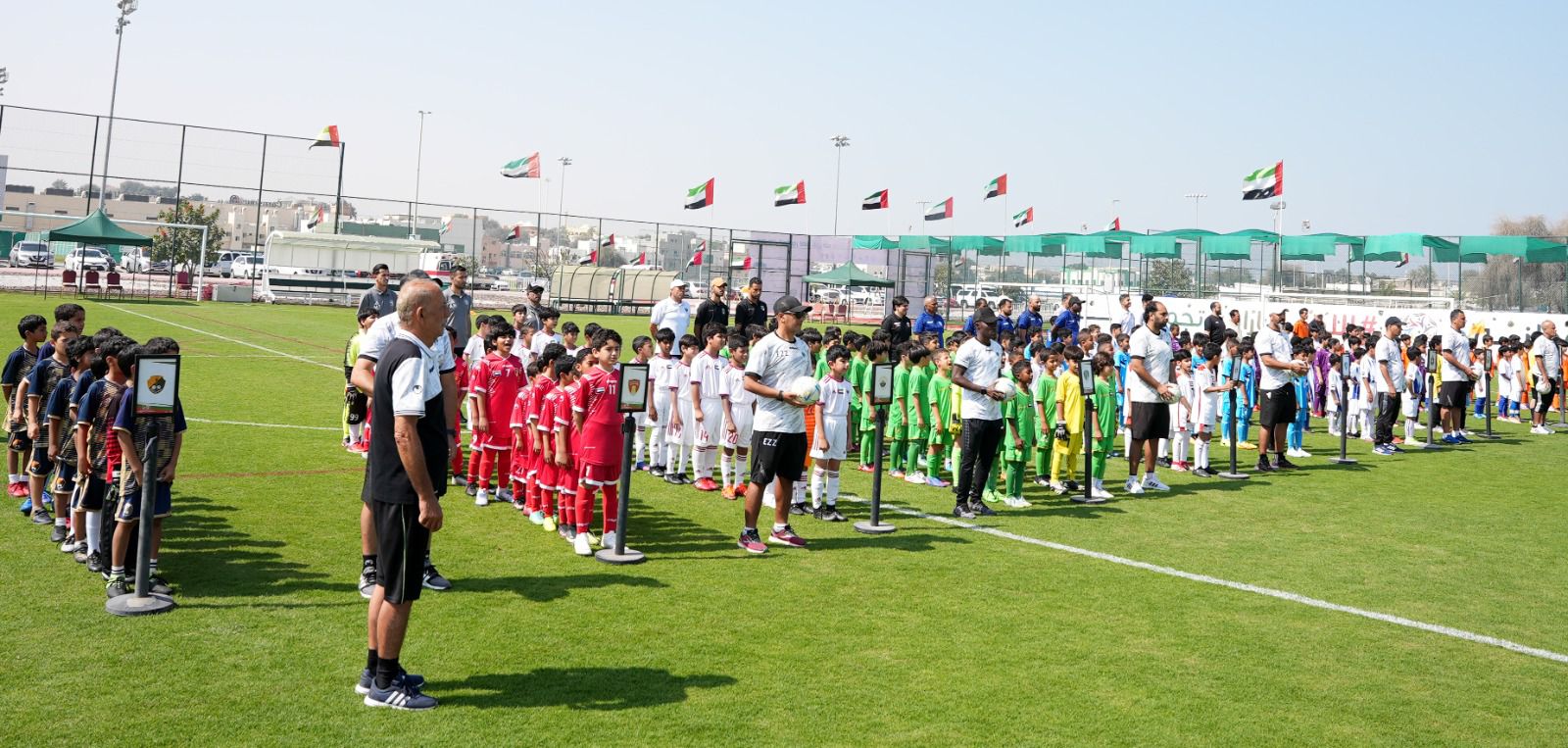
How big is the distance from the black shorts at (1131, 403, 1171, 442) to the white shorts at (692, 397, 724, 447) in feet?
15.7

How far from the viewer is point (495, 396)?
1066cm

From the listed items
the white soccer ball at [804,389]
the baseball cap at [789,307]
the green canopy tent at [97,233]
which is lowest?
the white soccer ball at [804,389]

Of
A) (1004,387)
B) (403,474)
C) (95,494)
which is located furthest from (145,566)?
(1004,387)

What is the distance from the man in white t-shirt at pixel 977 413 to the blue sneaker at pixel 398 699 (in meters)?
6.49

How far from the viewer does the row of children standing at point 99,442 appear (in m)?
6.93

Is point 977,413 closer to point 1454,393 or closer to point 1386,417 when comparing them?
point 1386,417

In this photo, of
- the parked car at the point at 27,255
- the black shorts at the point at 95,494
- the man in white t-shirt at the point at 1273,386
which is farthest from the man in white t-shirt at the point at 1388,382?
the parked car at the point at 27,255

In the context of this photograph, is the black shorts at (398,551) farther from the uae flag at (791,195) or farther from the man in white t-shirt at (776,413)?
the uae flag at (791,195)

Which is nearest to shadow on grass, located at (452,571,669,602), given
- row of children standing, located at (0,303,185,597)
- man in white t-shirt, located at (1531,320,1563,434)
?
row of children standing, located at (0,303,185,597)

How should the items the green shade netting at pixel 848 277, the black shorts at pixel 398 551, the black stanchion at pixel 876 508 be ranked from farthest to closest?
the green shade netting at pixel 848 277
the black stanchion at pixel 876 508
the black shorts at pixel 398 551

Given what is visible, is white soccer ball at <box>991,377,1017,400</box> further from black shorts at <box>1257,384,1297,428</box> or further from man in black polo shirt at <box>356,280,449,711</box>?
man in black polo shirt at <box>356,280,449,711</box>

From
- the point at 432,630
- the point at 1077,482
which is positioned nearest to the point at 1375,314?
the point at 1077,482

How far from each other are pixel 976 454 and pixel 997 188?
4239cm

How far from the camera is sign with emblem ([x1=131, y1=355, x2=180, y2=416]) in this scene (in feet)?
21.7
